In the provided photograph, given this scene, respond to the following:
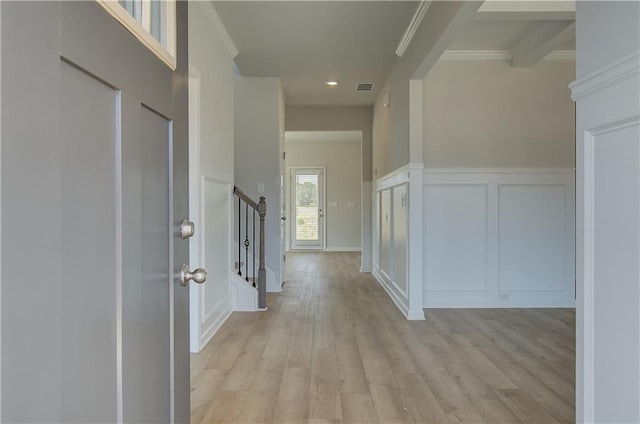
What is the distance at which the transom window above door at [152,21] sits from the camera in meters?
0.68

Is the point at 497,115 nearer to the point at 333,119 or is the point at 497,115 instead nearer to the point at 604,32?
the point at 333,119

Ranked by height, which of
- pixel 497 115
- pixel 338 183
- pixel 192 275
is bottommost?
pixel 192 275

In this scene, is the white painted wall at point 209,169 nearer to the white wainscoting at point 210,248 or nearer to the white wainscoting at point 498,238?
the white wainscoting at point 210,248

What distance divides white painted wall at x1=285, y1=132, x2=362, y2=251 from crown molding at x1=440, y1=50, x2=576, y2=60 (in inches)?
204

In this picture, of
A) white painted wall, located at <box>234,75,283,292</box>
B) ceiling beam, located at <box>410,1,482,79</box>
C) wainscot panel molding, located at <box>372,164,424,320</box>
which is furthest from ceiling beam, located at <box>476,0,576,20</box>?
white painted wall, located at <box>234,75,283,292</box>

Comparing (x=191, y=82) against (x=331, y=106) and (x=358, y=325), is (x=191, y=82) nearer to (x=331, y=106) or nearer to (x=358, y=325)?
(x=358, y=325)

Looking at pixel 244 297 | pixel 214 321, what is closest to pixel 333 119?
pixel 244 297

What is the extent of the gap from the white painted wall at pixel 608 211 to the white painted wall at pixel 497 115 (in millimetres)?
2770

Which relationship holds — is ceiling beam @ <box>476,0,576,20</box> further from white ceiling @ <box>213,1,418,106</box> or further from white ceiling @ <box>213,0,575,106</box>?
white ceiling @ <box>213,1,418,106</box>

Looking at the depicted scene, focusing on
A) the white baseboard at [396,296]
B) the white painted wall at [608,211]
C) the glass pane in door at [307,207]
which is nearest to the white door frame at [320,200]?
the glass pane in door at [307,207]

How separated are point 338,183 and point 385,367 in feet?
22.3

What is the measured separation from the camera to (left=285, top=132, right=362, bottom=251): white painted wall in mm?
8914

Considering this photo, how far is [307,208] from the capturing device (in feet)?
29.8

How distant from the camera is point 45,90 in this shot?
1.58ft
